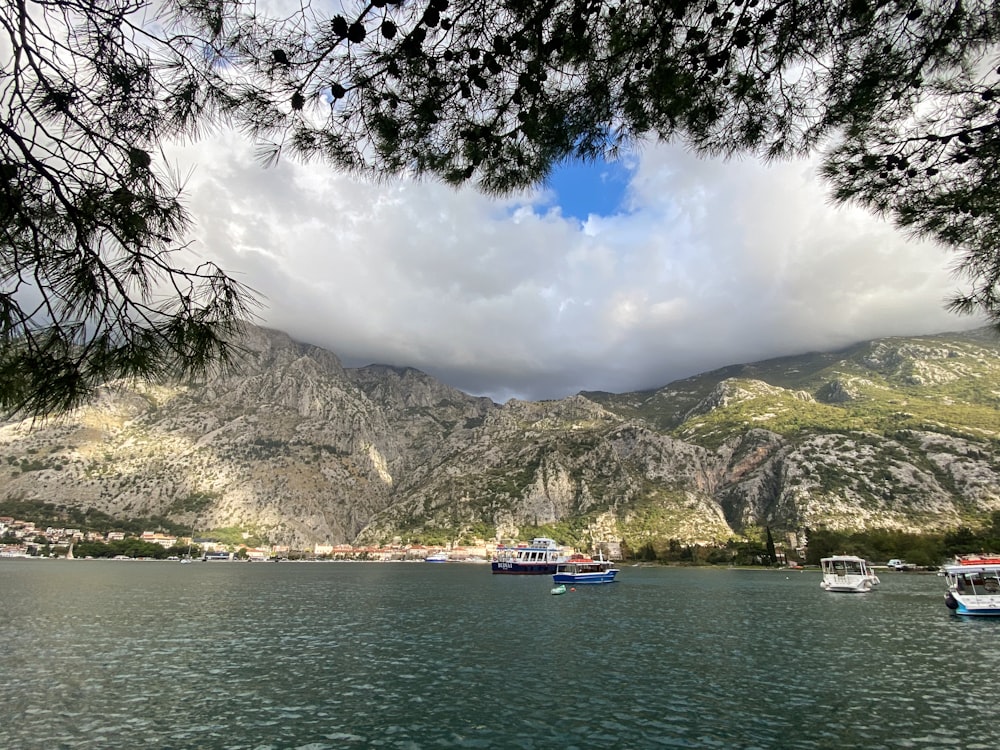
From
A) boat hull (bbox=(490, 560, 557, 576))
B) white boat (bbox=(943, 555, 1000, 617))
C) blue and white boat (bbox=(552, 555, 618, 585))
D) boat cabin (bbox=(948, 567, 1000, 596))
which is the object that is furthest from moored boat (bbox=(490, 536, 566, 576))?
boat cabin (bbox=(948, 567, 1000, 596))

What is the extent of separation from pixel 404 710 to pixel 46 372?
20545mm

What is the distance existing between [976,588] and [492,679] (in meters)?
55.8

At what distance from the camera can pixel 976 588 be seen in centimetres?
5303

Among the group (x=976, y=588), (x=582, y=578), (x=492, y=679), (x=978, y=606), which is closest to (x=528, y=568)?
(x=582, y=578)

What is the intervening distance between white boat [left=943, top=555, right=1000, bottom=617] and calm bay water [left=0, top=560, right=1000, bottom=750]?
7.75 ft

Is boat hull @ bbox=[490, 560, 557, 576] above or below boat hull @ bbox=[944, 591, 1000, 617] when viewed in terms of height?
below

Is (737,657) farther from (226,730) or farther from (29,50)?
(29,50)

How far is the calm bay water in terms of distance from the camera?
17750mm

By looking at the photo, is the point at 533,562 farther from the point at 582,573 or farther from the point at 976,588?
the point at 976,588

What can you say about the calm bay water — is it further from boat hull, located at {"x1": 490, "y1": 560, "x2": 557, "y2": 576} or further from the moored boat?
the moored boat

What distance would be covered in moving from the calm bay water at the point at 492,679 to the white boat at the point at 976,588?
2.36 metres

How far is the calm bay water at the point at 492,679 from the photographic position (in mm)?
17750

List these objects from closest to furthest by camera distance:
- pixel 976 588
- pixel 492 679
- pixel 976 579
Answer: pixel 492 679 → pixel 976 588 → pixel 976 579

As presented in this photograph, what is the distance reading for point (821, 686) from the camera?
2445 cm
